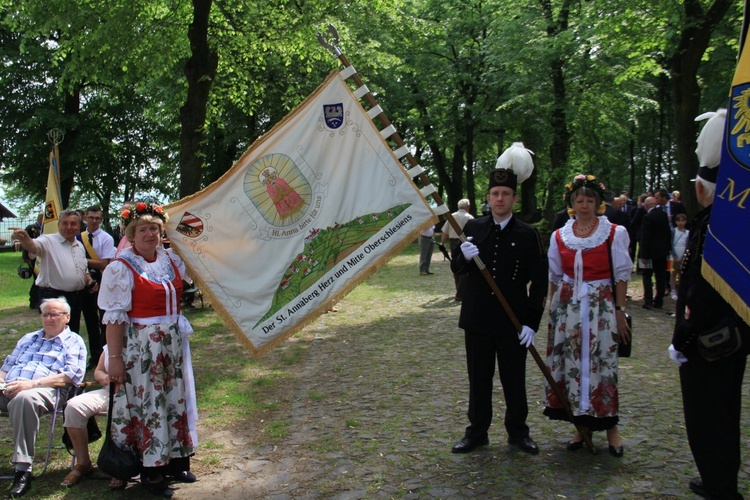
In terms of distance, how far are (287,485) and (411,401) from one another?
87.2 inches

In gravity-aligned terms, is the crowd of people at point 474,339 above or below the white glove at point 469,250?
below

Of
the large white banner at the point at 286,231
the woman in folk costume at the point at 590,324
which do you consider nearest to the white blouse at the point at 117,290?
the large white banner at the point at 286,231

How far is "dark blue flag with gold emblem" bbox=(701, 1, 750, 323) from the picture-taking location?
10.4ft

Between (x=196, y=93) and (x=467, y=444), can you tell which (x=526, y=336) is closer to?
(x=467, y=444)

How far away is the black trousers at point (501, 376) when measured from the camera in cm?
499

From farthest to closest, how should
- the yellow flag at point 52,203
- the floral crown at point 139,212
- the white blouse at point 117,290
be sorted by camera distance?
1. the yellow flag at point 52,203
2. the floral crown at point 139,212
3. the white blouse at point 117,290

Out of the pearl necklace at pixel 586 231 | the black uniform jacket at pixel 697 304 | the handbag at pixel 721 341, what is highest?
the pearl necklace at pixel 586 231

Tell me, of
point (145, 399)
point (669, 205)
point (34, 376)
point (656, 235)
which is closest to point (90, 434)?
point (34, 376)

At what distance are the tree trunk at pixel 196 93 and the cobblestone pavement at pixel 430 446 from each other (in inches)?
192

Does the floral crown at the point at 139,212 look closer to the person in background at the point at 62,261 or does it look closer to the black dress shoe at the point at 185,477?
the black dress shoe at the point at 185,477

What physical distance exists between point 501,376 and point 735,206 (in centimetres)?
236

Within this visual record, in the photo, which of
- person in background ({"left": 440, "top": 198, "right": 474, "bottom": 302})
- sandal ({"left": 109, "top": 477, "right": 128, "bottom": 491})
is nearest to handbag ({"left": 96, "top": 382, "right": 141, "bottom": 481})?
sandal ({"left": 109, "top": 477, "right": 128, "bottom": 491})

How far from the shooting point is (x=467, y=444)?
5.12m

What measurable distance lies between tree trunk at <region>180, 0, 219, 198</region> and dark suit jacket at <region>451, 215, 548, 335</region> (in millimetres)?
7987
